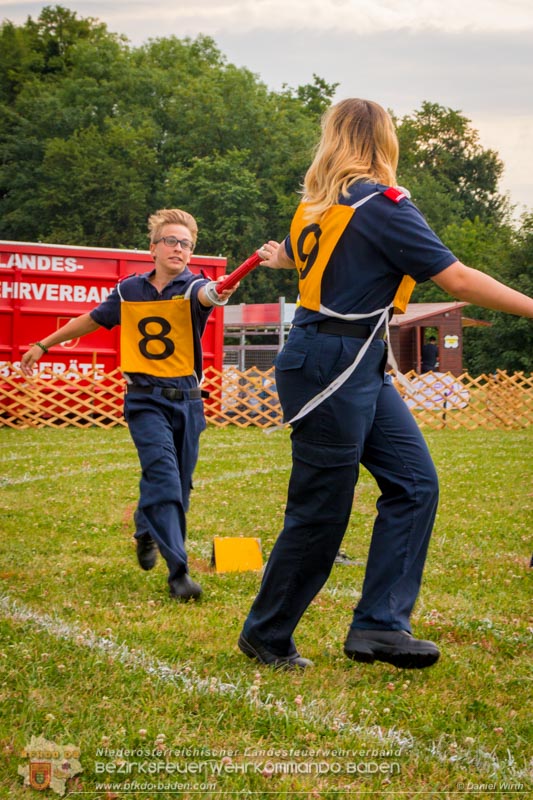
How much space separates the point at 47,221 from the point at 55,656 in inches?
1899

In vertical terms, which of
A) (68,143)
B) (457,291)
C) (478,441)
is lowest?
(478,441)

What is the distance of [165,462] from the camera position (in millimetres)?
5520

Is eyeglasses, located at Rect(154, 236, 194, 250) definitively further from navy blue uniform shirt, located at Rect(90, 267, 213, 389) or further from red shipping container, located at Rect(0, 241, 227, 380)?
red shipping container, located at Rect(0, 241, 227, 380)

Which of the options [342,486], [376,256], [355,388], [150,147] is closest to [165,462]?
[342,486]

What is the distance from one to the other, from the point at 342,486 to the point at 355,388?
376 mm

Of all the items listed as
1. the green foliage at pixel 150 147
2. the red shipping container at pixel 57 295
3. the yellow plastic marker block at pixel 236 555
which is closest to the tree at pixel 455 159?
the green foliage at pixel 150 147

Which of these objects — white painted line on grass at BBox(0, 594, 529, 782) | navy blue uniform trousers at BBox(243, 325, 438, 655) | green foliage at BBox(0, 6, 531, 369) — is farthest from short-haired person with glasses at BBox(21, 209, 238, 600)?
green foliage at BBox(0, 6, 531, 369)

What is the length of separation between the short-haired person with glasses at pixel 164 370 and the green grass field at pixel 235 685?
1.54ft

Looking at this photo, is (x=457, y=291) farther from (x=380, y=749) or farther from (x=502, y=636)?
(x=502, y=636)

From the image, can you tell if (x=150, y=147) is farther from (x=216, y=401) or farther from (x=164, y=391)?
(x=164, y=391)

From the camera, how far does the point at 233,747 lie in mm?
3229

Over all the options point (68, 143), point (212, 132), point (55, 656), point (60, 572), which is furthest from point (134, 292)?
point (212, 132)

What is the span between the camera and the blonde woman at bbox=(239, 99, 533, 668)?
3.81 metres

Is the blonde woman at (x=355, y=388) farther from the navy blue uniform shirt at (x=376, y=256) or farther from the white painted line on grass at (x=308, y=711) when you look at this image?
the white painted line on grass at (x=308, y=711)
